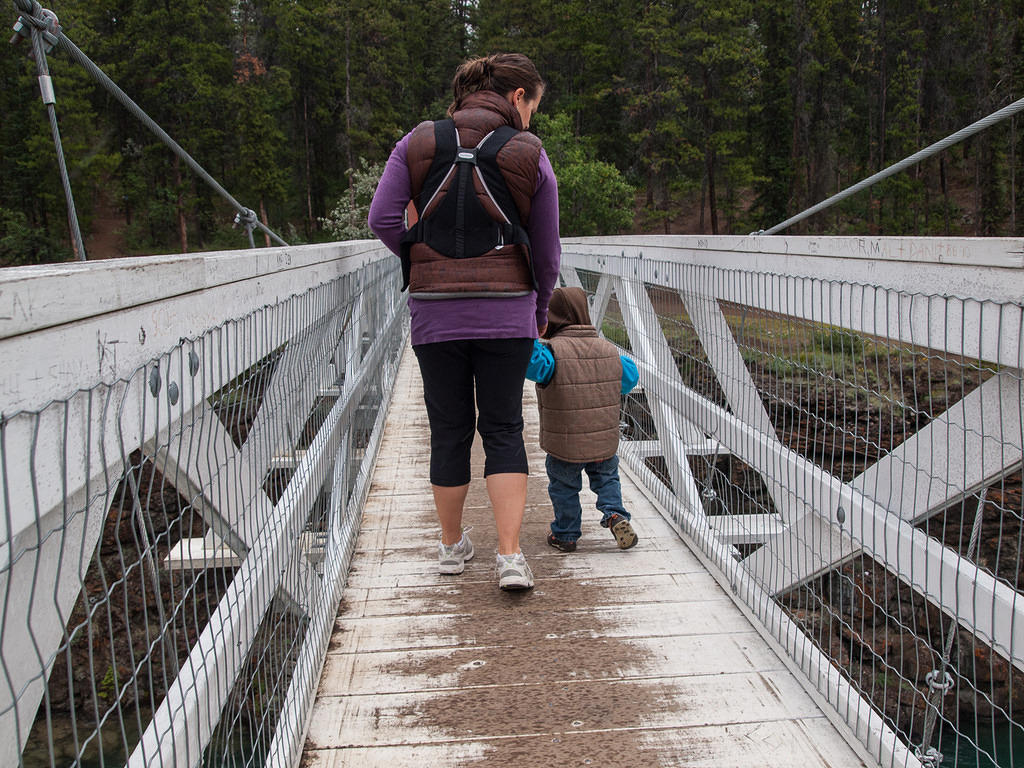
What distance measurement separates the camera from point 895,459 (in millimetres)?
1961

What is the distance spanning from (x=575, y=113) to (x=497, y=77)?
134 feet

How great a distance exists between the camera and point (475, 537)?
349cm

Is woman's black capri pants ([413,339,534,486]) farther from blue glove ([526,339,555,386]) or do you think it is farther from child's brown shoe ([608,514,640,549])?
child's brown shoe ([608,514,640,549])

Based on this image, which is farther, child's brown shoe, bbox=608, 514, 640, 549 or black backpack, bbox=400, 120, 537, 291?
child's brown shoe, bbox=608, 514, 640, 549

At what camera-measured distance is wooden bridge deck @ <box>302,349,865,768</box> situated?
201 centimetres

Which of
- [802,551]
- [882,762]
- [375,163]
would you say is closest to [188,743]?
[882,762]

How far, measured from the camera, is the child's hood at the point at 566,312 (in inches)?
131

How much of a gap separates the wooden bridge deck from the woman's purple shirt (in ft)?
3.01

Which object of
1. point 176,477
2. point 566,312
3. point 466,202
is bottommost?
point 176,477

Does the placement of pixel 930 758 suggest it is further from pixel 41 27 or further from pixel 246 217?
pixel 246 217

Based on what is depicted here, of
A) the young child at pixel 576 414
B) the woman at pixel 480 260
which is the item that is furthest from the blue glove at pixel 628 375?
the woman at pixel 480 260

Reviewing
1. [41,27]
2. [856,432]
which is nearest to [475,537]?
[856,432]

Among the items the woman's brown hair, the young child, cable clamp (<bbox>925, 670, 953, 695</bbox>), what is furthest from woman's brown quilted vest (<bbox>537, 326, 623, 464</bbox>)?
cable clamp (<bbox>925, 670, 953, 695</bbox>)

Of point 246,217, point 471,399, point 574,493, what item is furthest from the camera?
point 246,217
